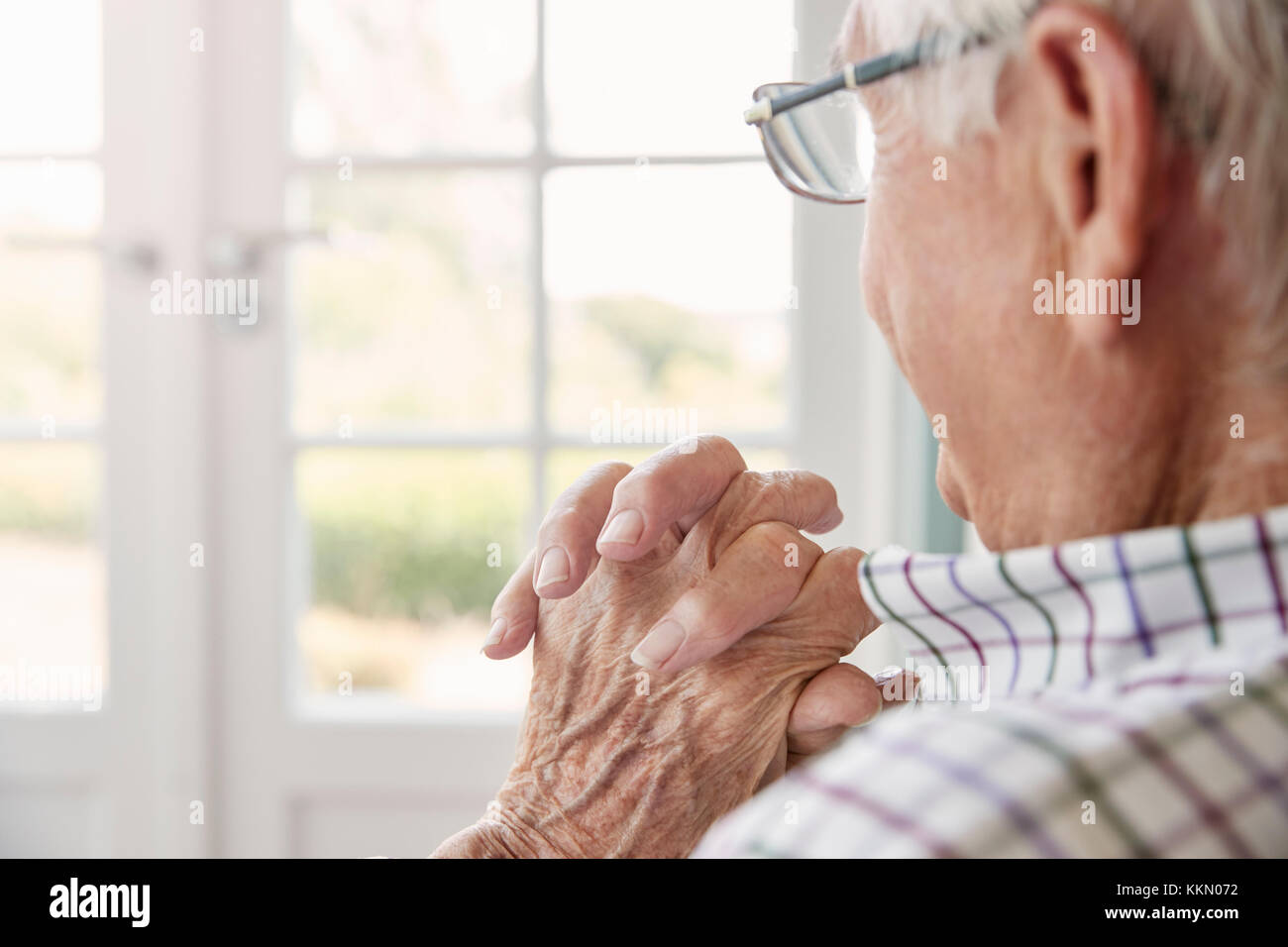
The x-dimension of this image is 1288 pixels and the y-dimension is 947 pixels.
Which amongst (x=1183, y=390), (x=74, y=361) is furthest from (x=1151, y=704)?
(x=74, y=361)

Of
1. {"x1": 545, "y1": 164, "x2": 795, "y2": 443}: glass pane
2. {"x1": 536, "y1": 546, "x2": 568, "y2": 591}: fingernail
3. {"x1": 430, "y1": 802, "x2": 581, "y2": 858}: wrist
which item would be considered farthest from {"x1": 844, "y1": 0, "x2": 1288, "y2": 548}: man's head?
{"x1": 545, "y1": 164, "x2": 795, "y2": 443}: glass pane

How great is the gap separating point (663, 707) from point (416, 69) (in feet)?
4.22

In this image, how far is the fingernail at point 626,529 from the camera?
62cm

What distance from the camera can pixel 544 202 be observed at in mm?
1604

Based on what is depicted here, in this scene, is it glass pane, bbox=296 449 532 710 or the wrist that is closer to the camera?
the wrist

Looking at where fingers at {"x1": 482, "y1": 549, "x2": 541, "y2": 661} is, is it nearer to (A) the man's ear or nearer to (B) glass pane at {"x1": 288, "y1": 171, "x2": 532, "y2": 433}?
(A) the man's ear

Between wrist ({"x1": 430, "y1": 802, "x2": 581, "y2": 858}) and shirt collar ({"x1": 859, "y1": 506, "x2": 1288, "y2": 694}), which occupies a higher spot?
shirt collar ({"x1": 859, "y1": 506, "x2": 1288, "y2": 694})

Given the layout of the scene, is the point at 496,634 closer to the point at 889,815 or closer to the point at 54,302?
the point at 889,815

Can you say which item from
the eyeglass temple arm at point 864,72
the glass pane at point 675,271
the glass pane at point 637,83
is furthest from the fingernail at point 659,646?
the glass pane at point 637,83

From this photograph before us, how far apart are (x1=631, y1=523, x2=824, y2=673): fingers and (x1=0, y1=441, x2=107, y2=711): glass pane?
4.38 feet

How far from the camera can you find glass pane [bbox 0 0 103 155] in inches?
63.4

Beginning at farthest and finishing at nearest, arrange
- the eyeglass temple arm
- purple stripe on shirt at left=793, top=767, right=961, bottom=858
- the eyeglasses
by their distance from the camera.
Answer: the eyeglasses
the eyeglass temple arm
purple stripe on shirt at left=793, top=767, right=961, bottom=858

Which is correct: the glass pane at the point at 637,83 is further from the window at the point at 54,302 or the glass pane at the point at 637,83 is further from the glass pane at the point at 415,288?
the window at the point at 54,302
